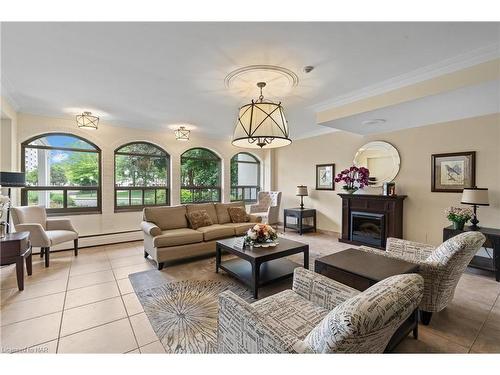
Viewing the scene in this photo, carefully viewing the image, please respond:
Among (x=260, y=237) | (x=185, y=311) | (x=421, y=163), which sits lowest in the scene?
(x=185, y=311)

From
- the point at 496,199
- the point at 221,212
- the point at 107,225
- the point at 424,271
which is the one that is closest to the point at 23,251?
the point at 107,225

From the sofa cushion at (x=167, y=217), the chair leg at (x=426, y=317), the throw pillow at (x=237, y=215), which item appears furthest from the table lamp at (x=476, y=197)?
the sofa cushion at (x=167, y=217)

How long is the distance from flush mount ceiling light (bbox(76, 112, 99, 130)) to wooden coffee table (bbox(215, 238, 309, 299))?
321 cm

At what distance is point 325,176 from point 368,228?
1.60 metres

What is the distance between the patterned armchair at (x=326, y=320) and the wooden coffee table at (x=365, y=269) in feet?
1.22

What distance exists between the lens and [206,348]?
1.79 m

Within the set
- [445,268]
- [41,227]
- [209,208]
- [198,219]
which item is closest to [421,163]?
[445,268]

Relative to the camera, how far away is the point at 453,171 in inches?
152

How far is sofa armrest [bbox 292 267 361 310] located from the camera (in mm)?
1577

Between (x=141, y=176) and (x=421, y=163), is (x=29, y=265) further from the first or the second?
(x=421, y=163)

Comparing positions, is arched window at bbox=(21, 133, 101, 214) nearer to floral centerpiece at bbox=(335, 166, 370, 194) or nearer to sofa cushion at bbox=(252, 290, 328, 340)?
sofa cushion at bbox=(252, 290, 328, 340)

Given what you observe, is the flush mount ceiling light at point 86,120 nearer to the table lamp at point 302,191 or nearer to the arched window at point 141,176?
the arched window at point 141,176

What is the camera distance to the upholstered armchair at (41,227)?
3352mm

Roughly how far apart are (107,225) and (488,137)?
22.7 feet
